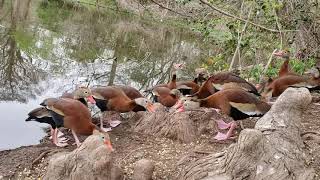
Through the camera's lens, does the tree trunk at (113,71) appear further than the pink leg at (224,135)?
Yes

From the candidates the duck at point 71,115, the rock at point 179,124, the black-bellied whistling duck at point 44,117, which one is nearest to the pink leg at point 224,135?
the rock at point 179,124

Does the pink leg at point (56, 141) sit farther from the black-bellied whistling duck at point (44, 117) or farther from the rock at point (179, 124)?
the rock at point (179, 124)

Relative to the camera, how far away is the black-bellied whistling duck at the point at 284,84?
7.93m

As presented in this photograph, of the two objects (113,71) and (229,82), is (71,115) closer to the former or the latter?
(229,82)

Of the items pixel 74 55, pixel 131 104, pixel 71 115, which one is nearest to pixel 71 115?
pixel 71 115

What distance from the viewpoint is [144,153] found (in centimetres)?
616

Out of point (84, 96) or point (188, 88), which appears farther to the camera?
point (188, 88)

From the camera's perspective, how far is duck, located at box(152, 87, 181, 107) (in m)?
8.67

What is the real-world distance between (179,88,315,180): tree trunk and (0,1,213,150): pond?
4.31 meters

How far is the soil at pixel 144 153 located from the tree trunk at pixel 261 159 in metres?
0.44

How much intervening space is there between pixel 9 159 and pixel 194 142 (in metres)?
2.49

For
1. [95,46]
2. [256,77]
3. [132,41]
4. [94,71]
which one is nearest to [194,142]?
[256,77]

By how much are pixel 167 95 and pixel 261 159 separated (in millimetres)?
4400

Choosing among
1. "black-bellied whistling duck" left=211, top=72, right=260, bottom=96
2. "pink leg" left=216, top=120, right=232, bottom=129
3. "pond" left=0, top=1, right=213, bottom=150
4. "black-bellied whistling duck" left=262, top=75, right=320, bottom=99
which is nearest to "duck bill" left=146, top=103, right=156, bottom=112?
"pink leg" left=216, top=120, right=232, bottom=129
